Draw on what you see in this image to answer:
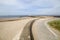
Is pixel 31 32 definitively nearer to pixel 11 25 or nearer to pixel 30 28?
pixel 30 28

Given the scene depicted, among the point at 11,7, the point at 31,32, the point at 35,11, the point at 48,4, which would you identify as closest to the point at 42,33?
the point at 31,32

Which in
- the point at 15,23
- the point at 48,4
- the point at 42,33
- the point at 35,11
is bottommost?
the point at 42,33

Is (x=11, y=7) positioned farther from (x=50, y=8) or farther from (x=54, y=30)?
(x=54, y=30)

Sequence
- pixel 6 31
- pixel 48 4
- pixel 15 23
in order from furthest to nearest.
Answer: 1. pixel 48 4
2. pixel 15 23
3. pixel 6 31

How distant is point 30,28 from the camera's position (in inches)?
80.7

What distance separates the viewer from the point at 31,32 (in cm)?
193

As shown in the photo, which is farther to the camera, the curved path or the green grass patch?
the green grass patch

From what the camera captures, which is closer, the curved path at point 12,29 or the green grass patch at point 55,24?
the curved path at point 12,29

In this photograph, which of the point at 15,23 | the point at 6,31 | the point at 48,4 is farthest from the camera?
the point at 48,4

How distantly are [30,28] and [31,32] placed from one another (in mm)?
136

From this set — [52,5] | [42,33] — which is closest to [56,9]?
[52,5]

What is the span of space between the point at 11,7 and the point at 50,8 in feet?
2.29

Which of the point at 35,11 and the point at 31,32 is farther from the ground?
the point at 35,11

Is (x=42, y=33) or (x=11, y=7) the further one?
(x=11, y=7)
